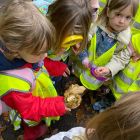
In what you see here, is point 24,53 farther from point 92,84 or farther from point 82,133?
point 92,84

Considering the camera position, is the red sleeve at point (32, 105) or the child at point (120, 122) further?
the red sleeve at point (32, 105)

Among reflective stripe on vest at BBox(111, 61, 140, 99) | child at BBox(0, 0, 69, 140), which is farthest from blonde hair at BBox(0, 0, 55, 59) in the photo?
reflective stripe on vest at BBox(111, 61, 140, 99)

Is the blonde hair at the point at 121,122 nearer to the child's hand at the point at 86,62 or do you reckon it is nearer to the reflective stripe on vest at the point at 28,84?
the reflective stripe on vest at the point at 28,84

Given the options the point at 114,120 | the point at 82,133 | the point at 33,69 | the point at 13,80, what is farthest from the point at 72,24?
the point at 114,120

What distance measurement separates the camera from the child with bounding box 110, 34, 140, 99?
2510 mm

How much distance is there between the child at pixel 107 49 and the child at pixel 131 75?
0.05 m

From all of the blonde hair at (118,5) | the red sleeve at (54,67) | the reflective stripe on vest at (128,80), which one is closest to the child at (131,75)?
the reflective stripe on vest at (128,80)

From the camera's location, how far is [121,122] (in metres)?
1.22

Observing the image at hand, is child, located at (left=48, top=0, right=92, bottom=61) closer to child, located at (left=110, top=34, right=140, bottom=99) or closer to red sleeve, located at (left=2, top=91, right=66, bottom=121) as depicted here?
red sleeve, located at (left=2, top=91, right=66, bottom=121)

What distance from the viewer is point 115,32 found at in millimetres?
2457

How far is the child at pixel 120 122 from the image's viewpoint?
120 cm

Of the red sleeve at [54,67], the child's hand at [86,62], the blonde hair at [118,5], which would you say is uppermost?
the blonde hair at [118,5]

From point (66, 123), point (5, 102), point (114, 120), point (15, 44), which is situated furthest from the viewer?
point (66, 123)

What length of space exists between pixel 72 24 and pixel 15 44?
42 cm
